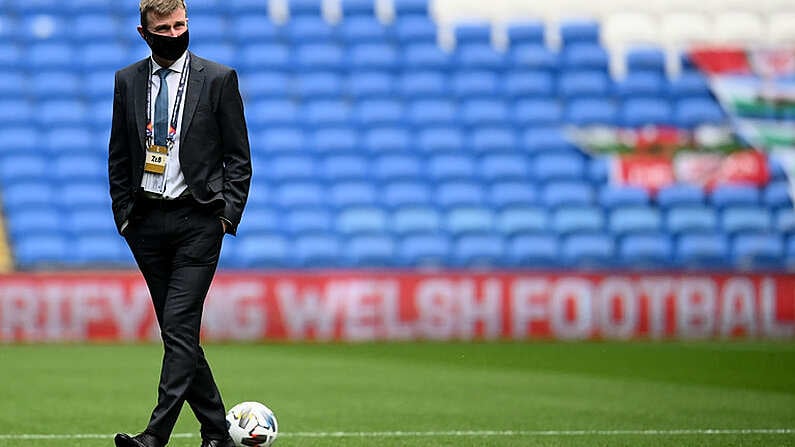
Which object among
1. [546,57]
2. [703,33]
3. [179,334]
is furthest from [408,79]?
[179,334]

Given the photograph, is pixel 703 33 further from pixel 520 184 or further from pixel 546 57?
pixel 520 184

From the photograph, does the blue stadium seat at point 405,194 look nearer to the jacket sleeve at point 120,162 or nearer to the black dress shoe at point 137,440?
the jacket sleeve at point 120,162

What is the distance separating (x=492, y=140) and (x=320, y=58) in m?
2.78

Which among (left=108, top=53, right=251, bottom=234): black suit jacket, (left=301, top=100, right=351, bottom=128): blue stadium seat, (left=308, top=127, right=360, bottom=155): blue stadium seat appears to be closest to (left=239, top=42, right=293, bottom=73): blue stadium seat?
(left=301, top=100, right=351, bottom=128): blue stadium seat

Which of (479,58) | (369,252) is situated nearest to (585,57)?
(479,58)

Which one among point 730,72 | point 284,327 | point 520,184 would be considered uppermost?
point 730,72

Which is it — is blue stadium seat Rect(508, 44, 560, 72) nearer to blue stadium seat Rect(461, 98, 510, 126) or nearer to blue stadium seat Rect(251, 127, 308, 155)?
blue stadium seat Rect(461, 98, 510, 126)

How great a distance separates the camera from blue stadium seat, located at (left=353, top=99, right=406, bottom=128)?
18391 millimetres

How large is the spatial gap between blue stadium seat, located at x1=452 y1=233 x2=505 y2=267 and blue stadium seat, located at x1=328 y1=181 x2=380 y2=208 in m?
1.37

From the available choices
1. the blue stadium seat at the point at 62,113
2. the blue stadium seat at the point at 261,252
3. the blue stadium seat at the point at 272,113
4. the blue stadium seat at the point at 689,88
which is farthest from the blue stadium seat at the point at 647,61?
the blue stadium seat at the point at 62,113

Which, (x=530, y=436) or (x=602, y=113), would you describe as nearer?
(x=530, y=436)

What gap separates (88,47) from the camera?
62.5 feet

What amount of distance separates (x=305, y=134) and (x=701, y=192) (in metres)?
5.33

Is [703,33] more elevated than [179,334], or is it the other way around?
[703,33]
